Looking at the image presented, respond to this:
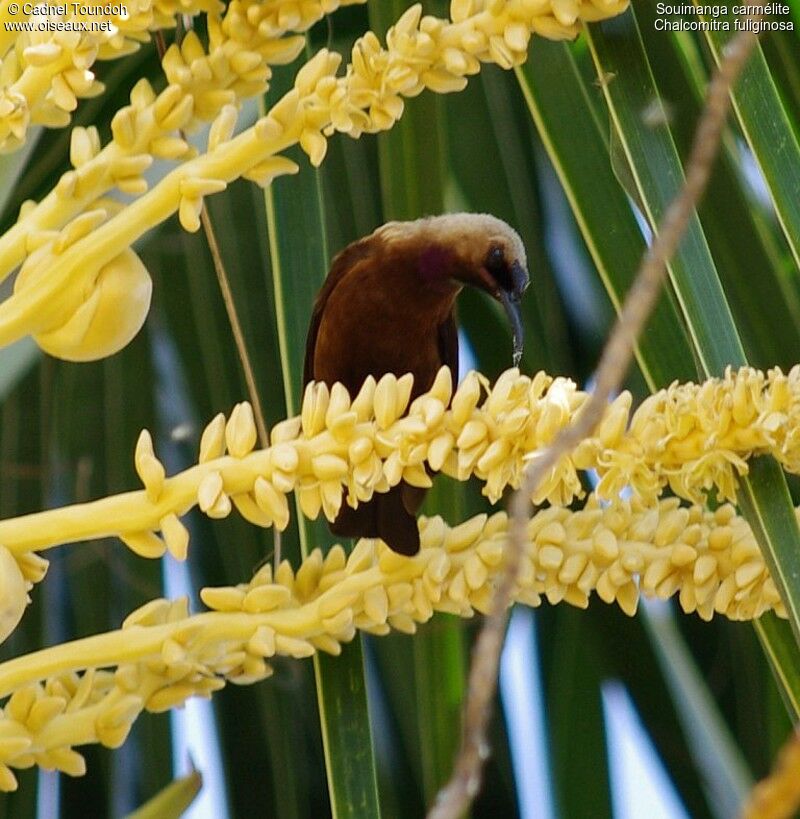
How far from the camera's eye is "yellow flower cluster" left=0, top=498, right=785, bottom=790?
24.9 inches

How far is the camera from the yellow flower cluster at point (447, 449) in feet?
1.79

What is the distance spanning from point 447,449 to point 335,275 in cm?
97

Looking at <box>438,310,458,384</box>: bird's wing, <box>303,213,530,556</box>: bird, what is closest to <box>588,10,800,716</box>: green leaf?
<box>303,213,530,556</box>: bird

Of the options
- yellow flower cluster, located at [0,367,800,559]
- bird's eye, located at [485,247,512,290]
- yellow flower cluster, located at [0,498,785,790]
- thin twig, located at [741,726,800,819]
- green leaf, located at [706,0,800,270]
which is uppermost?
bird's eye, located at [485,247,512,290]

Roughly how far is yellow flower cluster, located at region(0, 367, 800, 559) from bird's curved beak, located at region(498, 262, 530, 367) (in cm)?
37

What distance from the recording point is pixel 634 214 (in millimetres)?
770

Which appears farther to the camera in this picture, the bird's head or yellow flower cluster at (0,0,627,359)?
the bird's head

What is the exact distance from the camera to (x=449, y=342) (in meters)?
1.60

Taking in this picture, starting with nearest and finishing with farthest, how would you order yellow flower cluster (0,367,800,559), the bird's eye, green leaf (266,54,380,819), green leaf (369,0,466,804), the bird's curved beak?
yellow flower cluster (0,367,800,559)
green leaf (266,54,380,819)
green leaf (369,0,466,804)
the bird's curved beak
the bird's eye

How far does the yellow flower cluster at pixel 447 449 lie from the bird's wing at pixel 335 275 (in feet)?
2.33

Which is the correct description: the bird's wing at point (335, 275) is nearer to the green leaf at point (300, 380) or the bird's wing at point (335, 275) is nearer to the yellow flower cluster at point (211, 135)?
the green leaf at point (300, 380)

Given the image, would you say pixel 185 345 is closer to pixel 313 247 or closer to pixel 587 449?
pixel 313 247

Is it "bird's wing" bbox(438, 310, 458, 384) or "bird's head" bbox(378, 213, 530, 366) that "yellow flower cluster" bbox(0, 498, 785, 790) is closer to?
"bird's head" bbox(378, 213, 530, 366)

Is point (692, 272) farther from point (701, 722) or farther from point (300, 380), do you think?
point (701, 722)
